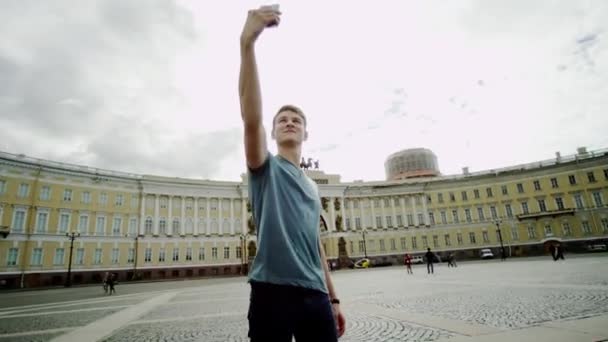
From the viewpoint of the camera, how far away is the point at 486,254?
47.7 meters

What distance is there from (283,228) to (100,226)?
4845 centimetres

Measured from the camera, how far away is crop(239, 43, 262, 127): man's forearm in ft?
4.90

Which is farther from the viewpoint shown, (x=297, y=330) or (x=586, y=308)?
(x=586, y=308)

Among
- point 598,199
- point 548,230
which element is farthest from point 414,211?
point 598,199

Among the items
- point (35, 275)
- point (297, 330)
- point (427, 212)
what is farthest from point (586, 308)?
point (427, 212)

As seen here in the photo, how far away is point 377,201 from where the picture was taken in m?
57.9

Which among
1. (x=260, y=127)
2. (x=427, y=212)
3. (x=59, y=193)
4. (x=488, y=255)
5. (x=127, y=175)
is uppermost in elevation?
(x=127, y=175)

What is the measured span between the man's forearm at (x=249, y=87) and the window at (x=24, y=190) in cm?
4664

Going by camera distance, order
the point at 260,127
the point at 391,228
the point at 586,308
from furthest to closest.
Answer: the point at 391,228 → the point at 586,308 → the point at 260,127

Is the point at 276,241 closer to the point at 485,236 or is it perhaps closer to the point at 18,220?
the point at 18,220

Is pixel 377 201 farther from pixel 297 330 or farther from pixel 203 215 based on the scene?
pixel 297 330

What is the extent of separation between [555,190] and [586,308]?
5365 cm

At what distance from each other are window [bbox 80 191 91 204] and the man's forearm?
48283mm

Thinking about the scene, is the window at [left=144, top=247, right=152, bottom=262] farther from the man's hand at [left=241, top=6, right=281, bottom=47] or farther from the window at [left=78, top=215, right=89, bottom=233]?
the man's hand at [left=241, top=6, right=281, bottom=47]
